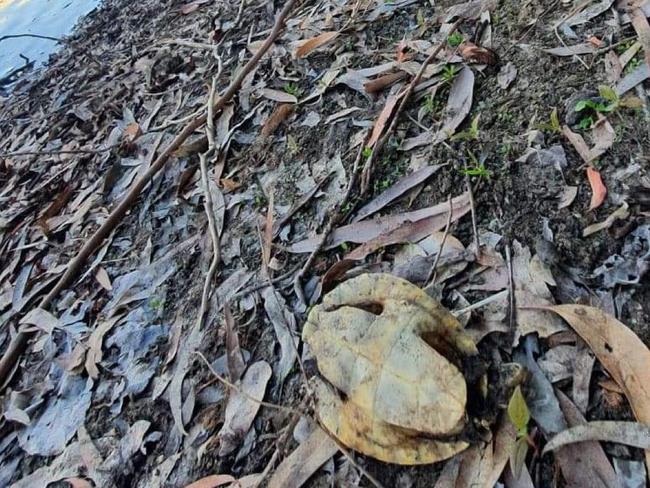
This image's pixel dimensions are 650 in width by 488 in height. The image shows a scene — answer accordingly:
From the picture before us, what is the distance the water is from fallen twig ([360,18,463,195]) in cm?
276

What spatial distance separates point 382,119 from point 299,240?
50 cm

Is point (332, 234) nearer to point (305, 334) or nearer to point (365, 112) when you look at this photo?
point (305, 334)

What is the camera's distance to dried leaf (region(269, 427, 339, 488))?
1234 millimetres

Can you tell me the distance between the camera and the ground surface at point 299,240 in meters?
1.28

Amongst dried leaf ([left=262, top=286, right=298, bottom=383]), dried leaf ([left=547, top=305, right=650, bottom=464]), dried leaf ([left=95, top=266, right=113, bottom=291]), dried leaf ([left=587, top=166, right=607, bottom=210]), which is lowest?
dried leaf ([left=95, top=266, right=113, bottom=291])

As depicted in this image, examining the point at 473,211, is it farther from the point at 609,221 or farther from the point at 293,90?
the point at 293,90

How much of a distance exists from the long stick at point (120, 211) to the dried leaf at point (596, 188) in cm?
145

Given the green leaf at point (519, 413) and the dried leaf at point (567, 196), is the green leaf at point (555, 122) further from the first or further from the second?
the green leaf at point (519, 413)

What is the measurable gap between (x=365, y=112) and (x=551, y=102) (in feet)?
1.99

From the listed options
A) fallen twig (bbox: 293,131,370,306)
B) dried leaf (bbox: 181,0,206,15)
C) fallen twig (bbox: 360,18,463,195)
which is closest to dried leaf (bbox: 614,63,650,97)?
fallen twig (bbox: 360,18,463,195)

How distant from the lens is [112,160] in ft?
8.12

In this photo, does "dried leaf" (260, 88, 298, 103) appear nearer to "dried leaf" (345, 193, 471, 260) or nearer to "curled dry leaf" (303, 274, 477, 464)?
"dried leaf" (345, 193, 471, 260)

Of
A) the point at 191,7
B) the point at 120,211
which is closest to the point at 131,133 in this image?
the point at 120,211

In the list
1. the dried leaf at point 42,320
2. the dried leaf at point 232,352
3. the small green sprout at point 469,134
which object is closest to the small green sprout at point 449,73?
the small green sprout at point 469,134
